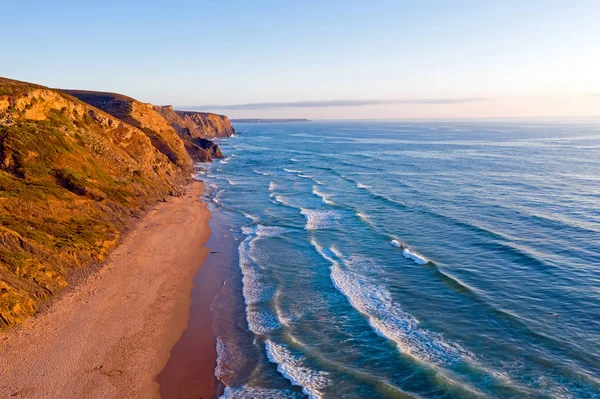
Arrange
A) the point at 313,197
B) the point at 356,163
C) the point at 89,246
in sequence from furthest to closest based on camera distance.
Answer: the point at 356,163 < the point at 313,197 < the point at 89,246

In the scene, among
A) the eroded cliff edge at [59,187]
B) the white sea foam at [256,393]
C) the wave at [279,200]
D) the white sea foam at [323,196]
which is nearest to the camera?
the white sea foam at [256,393]

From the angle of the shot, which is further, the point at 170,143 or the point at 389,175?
the point at 170,143

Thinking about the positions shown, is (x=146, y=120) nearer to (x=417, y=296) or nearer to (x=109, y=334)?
(x=109, y=334)

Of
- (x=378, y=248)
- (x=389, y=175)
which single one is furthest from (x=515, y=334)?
(x=389, y=175)

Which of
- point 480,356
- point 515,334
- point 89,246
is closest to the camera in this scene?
point 480,356

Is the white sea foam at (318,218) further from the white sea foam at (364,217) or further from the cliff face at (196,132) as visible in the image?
the cliff face at (196,132)

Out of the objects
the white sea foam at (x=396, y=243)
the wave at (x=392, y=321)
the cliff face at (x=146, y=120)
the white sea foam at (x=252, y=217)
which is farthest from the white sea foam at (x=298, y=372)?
the cliff face at (x=146, y=120)

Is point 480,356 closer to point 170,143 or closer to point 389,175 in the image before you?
point 389,175
